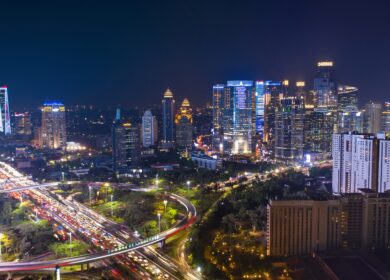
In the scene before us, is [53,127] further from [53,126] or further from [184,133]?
[184,133]

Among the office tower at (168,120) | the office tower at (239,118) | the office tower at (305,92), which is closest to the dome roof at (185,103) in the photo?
the office tower at (168,120)

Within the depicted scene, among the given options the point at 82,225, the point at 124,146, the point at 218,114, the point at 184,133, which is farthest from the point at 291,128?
the point at 82,225

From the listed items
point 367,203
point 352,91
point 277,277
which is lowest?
point 277,277

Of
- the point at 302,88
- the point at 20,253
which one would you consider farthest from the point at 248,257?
the point at 302,88

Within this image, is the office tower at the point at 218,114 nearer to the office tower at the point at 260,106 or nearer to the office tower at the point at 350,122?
the office tower at the point at 260,106

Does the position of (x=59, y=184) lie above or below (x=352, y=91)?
below

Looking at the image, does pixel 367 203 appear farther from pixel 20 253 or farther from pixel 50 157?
pixel 50 157
